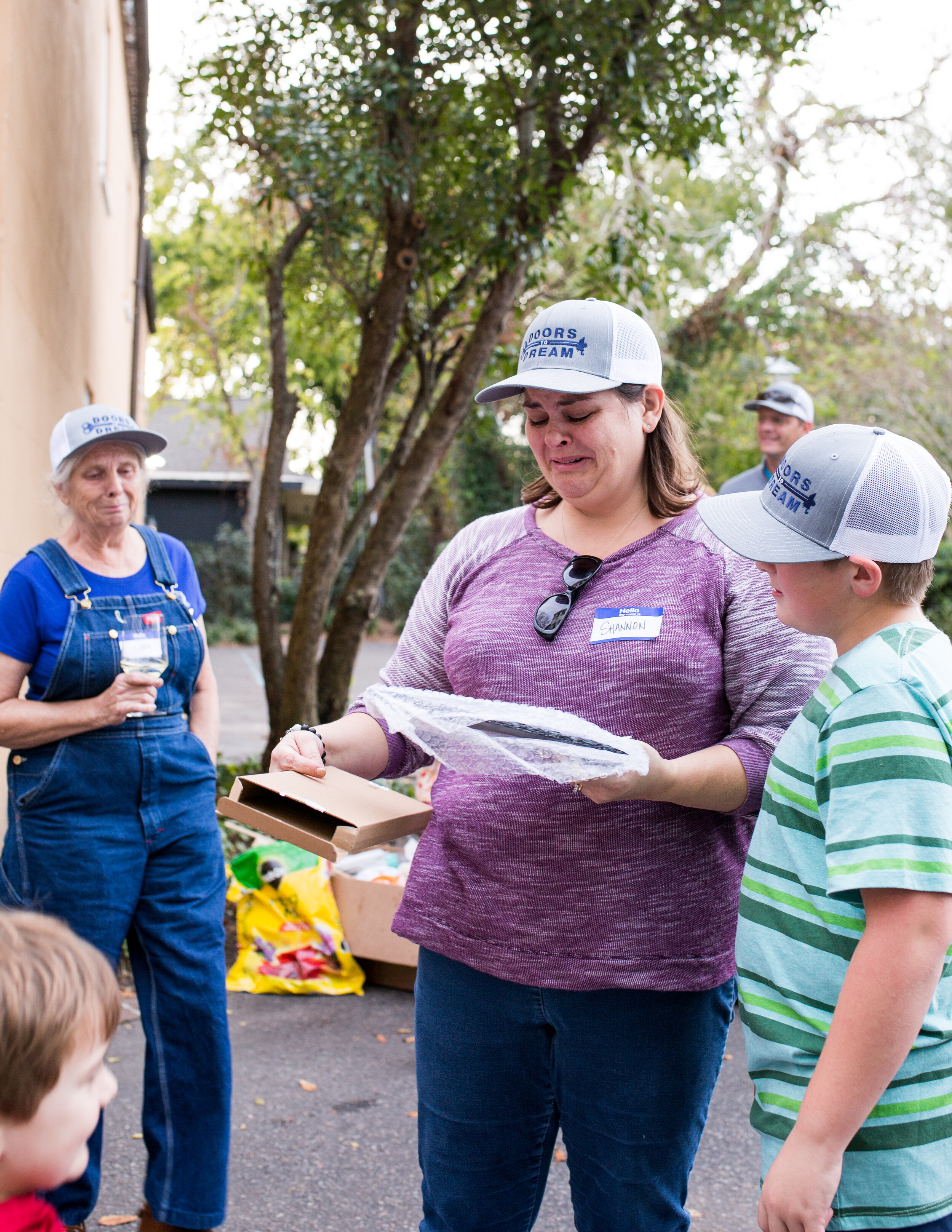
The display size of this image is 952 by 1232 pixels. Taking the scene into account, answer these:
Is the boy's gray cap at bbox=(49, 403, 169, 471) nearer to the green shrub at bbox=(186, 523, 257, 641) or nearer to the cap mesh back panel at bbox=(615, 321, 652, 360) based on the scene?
the cap mesh back panel at bbox=(615, 321, 652, 360)

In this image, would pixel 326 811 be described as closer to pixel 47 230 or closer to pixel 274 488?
pixel 47 230

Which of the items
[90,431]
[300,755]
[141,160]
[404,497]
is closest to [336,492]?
[404,497]

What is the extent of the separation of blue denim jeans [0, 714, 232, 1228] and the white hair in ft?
2.23

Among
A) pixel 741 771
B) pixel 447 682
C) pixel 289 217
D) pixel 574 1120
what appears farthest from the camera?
pixel 289 217

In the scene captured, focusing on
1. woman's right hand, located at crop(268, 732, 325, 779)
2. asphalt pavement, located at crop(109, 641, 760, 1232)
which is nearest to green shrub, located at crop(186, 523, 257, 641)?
asphalt pavement, located at crop(109, 641, 760, 1232)

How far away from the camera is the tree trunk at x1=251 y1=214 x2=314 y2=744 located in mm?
7559

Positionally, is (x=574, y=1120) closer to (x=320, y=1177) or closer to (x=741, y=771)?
(x=741, y=771)

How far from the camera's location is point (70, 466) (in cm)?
288

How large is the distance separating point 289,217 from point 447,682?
34.7 ft

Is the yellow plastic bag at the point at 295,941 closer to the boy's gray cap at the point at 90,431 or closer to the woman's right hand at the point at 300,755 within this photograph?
the boy's gray cap at the point at 90,431

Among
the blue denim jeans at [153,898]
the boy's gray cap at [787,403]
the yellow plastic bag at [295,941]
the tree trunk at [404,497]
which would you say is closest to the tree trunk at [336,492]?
the tree trunk at [404,497]

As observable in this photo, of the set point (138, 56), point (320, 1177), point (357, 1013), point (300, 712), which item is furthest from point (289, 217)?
point (320, 1177)

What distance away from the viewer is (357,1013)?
4.63 m

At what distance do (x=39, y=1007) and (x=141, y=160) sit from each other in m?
13.4
